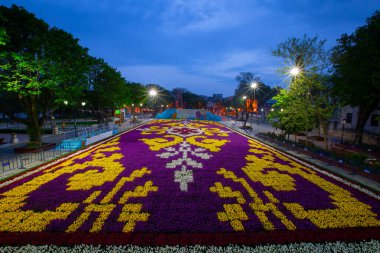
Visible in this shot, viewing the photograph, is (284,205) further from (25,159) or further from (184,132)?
(184,132)

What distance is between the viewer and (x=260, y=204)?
8.20 metres

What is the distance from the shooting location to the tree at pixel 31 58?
14234 mm

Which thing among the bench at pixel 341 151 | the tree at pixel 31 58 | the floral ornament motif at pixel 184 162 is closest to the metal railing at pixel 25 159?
the tree at pixel 31 58

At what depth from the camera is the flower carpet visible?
6.24 m

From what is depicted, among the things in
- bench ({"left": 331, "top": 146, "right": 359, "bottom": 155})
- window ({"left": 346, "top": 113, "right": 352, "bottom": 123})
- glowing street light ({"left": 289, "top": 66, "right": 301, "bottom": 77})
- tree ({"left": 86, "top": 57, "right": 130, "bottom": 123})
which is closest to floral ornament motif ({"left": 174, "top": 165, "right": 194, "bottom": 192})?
glowing street light ({"left": 289, "top": 66, "right": 301, "bottom": 77})

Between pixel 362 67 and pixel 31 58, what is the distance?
87.9 feet

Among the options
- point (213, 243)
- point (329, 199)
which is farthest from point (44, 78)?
point (329, 199)

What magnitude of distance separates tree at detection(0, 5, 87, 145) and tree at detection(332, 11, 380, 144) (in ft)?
78.7

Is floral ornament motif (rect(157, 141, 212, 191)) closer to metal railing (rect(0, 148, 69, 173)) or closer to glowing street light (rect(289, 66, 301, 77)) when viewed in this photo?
metal railing (rect(0, 148, 69, 173))

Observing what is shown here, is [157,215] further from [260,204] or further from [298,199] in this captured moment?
[298,199]

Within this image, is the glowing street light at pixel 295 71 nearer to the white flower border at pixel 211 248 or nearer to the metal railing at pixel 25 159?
the white flower border at pixel 211 248

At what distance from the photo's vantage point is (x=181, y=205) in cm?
807

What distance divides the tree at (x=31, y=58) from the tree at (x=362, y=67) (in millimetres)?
23997

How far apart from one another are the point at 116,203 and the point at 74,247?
8.25 feet
